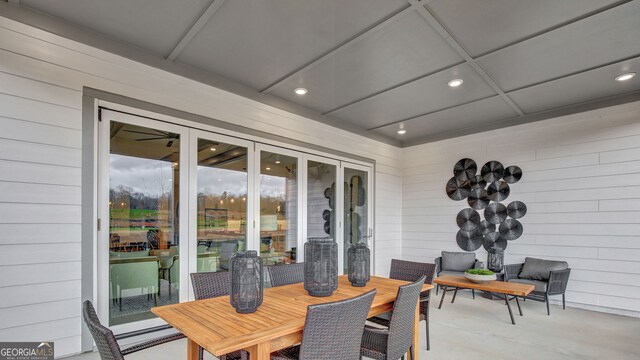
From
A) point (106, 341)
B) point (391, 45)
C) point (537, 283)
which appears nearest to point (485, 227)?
point (537, 283)

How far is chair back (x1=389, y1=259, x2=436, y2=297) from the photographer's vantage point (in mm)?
3201

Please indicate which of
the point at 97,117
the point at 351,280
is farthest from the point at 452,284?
the point at 97,117

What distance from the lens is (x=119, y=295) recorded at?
3312 mm

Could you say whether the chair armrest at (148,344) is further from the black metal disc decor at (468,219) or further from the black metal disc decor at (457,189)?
the black metal disc decor at (457,189)

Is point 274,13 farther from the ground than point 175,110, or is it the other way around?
point 274,13

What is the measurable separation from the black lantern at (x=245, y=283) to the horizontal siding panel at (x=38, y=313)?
199 cm

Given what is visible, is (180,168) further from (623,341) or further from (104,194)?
(623,341)

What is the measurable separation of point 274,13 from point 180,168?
6.61ft

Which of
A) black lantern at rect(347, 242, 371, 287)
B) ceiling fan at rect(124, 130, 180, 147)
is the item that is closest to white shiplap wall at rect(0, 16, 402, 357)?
ceiling fan at rect(124, 130, 180, 147)

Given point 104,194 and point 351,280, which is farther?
point 104,194

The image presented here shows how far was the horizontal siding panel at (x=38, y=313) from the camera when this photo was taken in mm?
2637

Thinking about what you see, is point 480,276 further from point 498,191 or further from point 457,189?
point 457,189

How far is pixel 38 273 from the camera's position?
2.78 meters

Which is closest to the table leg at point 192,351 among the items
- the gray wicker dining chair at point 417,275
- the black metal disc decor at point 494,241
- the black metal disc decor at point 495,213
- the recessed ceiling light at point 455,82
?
the gray wicker dining chair at point 417,275
